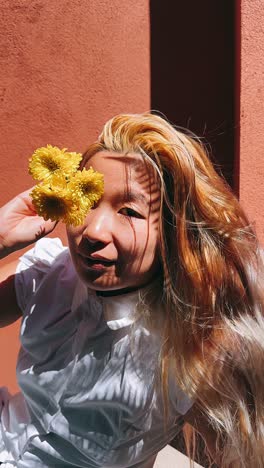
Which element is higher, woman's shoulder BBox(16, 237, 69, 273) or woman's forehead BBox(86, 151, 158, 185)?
woman's forehead BBox(86, 151, 158, 185)

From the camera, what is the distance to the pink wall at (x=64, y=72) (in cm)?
173

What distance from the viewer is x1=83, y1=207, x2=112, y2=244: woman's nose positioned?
38.3 inches

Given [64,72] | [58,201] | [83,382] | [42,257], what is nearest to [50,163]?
[58,201]

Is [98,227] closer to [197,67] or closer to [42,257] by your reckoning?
[42,257]

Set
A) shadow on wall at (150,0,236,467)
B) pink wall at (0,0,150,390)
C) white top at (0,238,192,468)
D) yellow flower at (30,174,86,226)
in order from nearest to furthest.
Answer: yellow flower at (30,174,86,226)
white top at (0,238,192,468)
pink wall at (0,0,150,390)
shadow on wall at (150,0,236,467)

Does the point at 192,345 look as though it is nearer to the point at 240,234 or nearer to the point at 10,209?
the point at 240,234

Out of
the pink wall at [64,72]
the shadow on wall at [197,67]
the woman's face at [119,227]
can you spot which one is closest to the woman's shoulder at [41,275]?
the woman's face at [119,227]

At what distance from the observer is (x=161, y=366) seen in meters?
1.08

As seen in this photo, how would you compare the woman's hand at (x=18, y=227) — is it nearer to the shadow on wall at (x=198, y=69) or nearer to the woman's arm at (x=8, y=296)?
the woman's arm at (x=8, y=296)

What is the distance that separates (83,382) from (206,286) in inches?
13.3

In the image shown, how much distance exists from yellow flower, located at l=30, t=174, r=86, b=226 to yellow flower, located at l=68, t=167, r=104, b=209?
0.5 inches

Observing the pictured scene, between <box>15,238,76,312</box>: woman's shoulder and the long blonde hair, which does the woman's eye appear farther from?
<box>15,238,76,312</box>: woman's shoulder

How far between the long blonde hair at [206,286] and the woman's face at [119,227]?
0.08 feet

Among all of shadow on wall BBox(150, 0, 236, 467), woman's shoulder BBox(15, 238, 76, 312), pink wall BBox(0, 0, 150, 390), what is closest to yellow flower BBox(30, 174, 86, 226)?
woman's shoulder BBox(15, 238, 76, 312)
